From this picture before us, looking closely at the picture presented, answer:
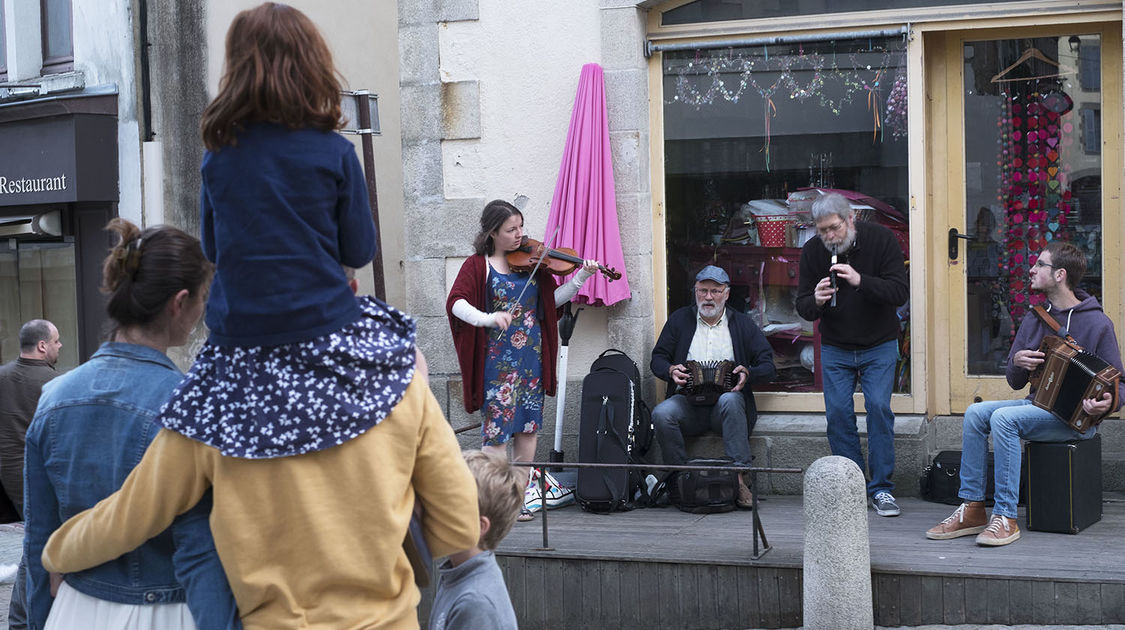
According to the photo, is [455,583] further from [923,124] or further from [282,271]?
[923,124]

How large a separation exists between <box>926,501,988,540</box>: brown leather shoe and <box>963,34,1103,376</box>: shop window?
1.67m

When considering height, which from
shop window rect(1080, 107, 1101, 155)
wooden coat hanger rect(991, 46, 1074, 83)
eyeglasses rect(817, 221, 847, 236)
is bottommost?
eyeglasses rect(817, 221, 847, 236)

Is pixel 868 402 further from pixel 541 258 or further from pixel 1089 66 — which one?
pixel 1089 66

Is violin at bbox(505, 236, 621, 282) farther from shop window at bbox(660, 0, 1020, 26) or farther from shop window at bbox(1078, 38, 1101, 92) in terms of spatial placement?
shop window at bbox(1078, 38, 1101, 92)

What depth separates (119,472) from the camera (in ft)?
7.92

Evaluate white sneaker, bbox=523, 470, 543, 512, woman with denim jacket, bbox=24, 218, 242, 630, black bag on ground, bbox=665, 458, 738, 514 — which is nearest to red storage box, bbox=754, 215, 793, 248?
black bag on ground, bbox=665, 458, 738, 514

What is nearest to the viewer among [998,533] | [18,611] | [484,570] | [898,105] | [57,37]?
[484,570]

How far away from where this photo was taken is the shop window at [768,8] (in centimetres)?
748

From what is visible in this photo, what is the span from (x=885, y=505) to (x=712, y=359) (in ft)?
4.36

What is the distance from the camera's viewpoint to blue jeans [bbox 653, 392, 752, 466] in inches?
280

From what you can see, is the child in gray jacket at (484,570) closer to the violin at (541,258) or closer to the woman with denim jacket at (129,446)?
the woman with denim jacket at (129,446)

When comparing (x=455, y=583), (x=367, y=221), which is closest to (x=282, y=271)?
(x=367, y=221)

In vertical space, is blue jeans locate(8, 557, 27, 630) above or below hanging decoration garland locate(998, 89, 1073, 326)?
below

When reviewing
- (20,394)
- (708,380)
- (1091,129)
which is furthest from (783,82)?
(20,394)
